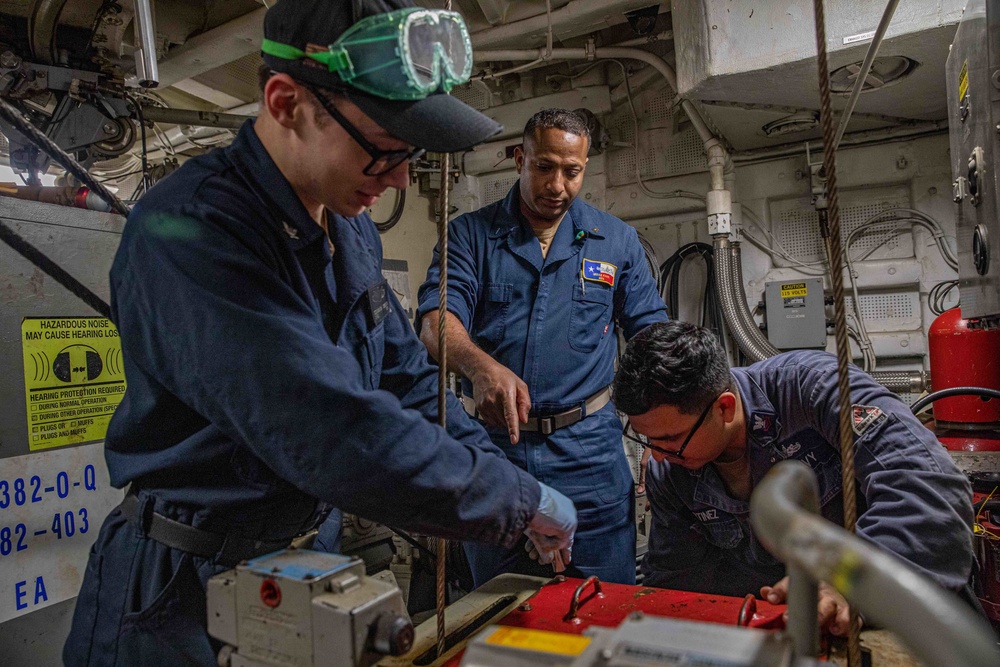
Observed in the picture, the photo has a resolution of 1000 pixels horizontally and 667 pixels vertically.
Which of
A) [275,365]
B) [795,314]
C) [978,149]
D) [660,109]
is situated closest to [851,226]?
[795,314]

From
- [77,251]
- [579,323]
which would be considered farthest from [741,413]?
[77,251]

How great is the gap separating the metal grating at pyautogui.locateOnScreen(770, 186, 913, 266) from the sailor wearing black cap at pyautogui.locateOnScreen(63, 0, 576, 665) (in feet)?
10.3

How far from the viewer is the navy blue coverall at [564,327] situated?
195cm

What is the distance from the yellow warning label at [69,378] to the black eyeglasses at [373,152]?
3.74ft

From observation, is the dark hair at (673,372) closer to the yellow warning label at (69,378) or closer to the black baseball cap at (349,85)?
the black baseball cap at (349,85)

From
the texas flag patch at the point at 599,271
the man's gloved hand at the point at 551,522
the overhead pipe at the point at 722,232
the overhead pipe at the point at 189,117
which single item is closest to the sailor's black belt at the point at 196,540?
the man's gloved hand at the point at 551,522

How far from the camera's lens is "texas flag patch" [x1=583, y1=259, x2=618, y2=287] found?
2.14 meters

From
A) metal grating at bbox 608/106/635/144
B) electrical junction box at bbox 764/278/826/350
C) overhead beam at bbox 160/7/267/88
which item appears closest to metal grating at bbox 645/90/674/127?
metal grating at bbox 608/106/635/144

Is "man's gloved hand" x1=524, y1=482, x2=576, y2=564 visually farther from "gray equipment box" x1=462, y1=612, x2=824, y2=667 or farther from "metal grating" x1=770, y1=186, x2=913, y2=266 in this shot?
"metal grating" x1=770, y1=186, x2=913, y2=266

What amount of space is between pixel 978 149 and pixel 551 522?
1.53m

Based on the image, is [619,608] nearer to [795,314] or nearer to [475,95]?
[795,314]

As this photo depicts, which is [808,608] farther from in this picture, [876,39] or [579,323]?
[579,323]

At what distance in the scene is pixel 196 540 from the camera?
96 cm

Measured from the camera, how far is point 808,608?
0.48 meters
